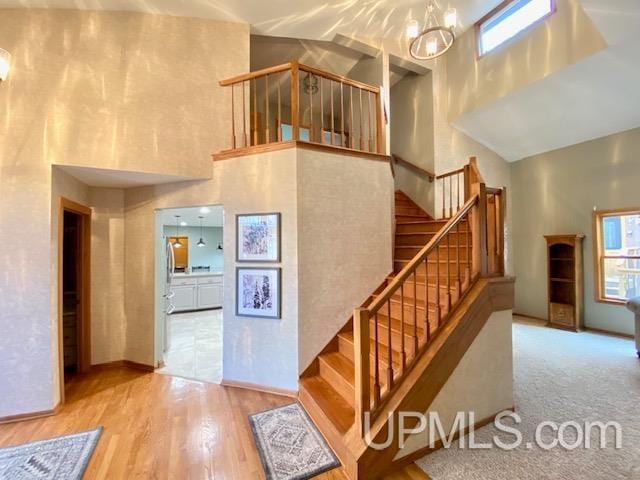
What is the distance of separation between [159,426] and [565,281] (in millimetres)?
6629

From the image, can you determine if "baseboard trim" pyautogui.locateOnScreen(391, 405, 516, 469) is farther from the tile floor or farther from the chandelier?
the chandelier

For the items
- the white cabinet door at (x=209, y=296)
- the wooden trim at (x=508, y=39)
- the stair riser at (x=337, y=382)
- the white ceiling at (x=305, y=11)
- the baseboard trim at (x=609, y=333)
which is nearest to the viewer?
the stair riser at (x=337, y=382)

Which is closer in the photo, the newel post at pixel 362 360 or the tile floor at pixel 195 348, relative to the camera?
the newel post at pixel 362 360

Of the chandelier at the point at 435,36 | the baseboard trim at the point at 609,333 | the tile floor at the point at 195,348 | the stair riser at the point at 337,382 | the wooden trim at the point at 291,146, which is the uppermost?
the chandelier at the point at 435,36

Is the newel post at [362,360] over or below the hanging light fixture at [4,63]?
below

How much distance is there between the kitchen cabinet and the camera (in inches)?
289

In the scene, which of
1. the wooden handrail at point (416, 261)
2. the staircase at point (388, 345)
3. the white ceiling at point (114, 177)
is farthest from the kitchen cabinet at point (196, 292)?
the wooden handrail at point (416, 261)

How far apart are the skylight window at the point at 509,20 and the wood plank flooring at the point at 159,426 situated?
6.09m

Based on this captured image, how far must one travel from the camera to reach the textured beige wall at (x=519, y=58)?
3.94 meters

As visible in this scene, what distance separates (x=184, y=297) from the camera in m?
7.40

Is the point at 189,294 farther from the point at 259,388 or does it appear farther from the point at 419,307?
the point at 419,307

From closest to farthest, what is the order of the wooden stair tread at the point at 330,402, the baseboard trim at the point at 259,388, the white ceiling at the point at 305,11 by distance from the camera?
the wooden stair tread at the point at 330,402
the baseboard trim at the point at 259,388
the white ceiling at the point at 305,11

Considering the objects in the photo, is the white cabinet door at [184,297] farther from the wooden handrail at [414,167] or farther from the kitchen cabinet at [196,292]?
the wooden handrail at [414,167]

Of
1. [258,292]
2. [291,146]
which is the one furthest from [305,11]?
[258,292]
